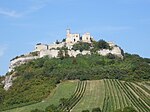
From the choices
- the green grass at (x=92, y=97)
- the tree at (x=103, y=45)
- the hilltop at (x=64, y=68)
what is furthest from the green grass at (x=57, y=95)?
the tree at (x=103, y=45)

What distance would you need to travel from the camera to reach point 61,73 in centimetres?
10894

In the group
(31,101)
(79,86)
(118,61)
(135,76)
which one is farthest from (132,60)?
(31,101)

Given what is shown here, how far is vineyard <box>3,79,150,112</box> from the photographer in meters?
81.6

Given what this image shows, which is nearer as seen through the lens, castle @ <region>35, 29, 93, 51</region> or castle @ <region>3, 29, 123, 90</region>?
castle @ <region>3, 29, 123, 90</region>

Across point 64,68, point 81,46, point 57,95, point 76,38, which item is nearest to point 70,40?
point 76,38

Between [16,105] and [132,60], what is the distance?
3743 cm

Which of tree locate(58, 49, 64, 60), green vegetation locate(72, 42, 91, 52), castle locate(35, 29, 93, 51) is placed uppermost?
castle locate(35, 29, 93, 51)

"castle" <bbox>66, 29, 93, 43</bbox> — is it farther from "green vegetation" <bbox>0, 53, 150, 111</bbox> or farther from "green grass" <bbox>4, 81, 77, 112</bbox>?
"green grass" <bbox>4, 81, 77, 112</bbox>

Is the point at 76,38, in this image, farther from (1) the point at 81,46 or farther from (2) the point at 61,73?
(2) the point at 61,73

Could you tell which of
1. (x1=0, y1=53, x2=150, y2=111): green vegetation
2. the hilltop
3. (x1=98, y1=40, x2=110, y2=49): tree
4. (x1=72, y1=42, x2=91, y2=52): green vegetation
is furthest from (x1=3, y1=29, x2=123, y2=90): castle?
(x1=0, y1=53, x2=150, y2=111): green vegetation

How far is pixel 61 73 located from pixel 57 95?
1557 centimetres

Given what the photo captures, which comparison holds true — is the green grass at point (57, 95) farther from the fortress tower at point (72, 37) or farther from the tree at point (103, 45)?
the fortress tower at point (72, 37)

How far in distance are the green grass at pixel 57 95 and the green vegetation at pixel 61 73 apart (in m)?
1.51

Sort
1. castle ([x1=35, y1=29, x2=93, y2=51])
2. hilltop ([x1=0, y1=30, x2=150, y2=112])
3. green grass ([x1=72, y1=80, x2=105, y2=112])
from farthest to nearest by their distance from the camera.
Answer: castle ([x1=35, y1=29, x2=93, y2=51])
hilltop ([x1=0, y1=30, x2=150, y2=112])
green grass ([x1=72, y1=80, x2=105, y2=112])
